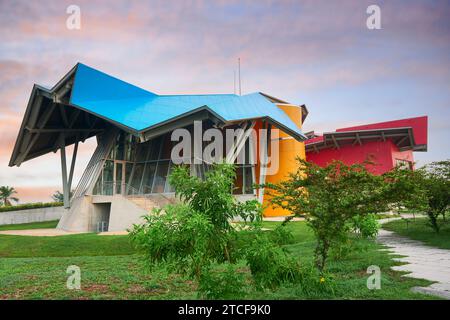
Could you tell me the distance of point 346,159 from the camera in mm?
39156

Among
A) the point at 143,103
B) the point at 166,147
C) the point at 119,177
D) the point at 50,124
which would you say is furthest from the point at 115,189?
the point at 50,124

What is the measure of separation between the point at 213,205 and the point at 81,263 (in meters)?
7.74

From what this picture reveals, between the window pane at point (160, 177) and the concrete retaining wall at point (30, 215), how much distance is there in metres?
16.5

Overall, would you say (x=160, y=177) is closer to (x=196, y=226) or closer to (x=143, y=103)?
(x=143, y=103)

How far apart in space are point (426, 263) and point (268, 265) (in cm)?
626

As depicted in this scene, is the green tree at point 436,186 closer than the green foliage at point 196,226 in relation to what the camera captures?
No

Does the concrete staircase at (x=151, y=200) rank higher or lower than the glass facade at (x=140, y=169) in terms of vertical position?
lower

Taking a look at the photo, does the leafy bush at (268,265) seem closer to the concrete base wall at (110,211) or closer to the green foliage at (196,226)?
the green foliage at (196,226)

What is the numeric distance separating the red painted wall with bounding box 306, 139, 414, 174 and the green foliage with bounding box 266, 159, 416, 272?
28.5m

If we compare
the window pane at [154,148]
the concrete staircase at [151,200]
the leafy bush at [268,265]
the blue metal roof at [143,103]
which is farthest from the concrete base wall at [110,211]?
the leafy bush at [268,265]

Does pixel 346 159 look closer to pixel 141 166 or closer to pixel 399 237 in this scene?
pixel 141 166

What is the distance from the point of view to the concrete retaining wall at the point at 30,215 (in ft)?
129
